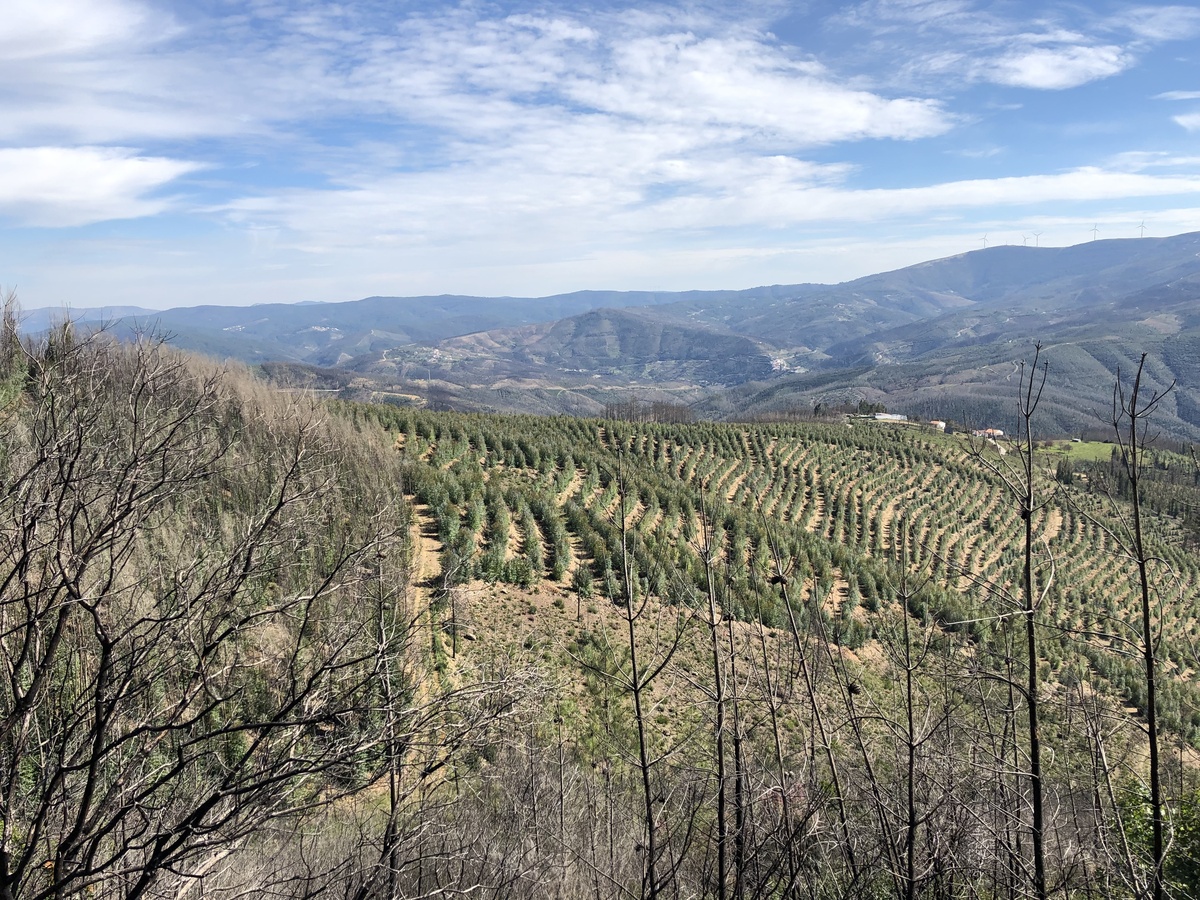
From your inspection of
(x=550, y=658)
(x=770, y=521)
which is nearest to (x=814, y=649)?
(x=550, y=658)

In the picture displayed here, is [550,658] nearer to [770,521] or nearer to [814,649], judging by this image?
[814,649]

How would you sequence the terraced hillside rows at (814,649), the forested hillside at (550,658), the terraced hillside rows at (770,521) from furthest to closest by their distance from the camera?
the terraced hillside rows at (770,521) < the terraced hillside rows at (814,649) < the forested hillside at (550,658)

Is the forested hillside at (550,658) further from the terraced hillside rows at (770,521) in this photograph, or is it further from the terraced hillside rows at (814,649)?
the terraced hillside rows at (770,521)

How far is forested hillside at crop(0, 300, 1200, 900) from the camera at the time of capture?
362 cm

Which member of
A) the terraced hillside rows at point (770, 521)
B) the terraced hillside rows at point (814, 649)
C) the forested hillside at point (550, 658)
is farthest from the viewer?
the terraced hillside rows at point (770, 521)

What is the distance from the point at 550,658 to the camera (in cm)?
1866

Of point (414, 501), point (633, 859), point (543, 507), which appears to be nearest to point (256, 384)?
point (414, 501)

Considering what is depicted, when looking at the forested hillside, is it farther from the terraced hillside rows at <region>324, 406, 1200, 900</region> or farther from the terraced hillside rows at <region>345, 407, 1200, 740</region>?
the terraced hillside rows at <region>345, 407, 1200, 740</region>

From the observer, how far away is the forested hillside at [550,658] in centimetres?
362

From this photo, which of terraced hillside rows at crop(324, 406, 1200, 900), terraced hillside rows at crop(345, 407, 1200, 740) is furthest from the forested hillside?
terraced hillside rows at crop(345, 407, 1200, 740)

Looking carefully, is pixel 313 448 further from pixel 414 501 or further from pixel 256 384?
pixel 256 384

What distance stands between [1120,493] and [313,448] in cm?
9445

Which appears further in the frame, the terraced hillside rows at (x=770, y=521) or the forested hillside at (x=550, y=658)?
the terraced hillside rows at (x=770, y=521)

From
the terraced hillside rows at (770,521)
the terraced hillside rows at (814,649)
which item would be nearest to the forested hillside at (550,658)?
the terraced hillside rows at (814,649)
